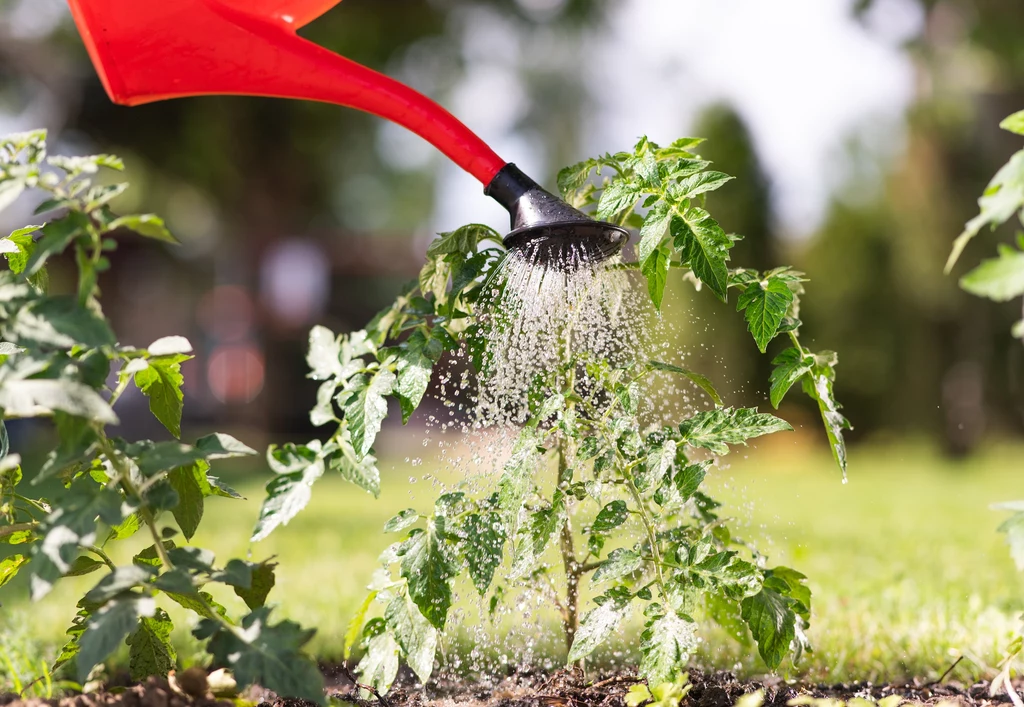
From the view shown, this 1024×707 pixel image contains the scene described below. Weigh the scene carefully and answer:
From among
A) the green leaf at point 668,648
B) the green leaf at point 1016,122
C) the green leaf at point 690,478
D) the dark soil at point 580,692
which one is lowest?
the dark soil at point 580,692

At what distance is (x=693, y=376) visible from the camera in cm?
160

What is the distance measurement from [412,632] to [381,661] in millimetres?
98

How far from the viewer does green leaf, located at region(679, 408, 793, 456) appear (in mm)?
1398

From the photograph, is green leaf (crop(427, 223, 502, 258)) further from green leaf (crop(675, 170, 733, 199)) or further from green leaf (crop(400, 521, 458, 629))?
green leaf (crop(400, 521, 458, 629))

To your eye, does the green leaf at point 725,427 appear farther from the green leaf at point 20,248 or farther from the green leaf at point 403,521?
the green leaf at point 20,248

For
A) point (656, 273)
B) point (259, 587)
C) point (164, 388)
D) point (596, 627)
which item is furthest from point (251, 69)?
point (596, 627)

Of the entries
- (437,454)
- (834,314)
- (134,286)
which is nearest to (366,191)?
(134,286)

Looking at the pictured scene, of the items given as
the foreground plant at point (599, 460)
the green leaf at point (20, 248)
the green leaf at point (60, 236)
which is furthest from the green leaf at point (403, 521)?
the green leaf at point (20, 248)

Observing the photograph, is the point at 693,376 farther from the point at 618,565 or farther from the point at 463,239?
the point at 463,239

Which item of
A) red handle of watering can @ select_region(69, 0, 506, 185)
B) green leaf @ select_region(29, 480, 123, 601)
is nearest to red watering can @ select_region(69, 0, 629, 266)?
red handle of watering can @ select_region(69, 0, 506, 185)

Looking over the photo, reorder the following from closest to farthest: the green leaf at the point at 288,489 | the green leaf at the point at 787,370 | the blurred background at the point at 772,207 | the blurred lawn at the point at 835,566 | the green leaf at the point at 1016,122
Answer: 1. the green leaf at the point at 1016,122
2. the green leaf at the point at 288,489
3. the green leaf at the point at 787,370
4. the blurred lawn at the point at 835,566
5. the blurred background at the point at 772,207

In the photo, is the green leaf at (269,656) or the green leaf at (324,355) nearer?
the green leaf at (269,656)

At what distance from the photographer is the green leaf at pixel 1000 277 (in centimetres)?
111

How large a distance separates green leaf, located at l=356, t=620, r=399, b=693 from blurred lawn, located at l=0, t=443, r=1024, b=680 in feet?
0.83
